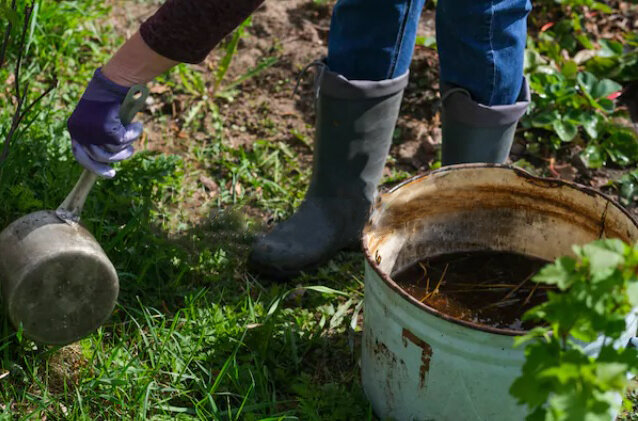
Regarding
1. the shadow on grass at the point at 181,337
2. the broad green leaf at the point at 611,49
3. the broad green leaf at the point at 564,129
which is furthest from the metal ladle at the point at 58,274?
the broad green leaf at the point at 611,49

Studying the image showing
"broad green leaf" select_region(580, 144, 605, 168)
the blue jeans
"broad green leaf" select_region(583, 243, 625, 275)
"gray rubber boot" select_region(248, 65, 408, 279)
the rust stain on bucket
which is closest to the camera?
"broad green leaf" select_region(583, 243, 625, 275)

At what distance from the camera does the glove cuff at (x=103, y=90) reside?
79.7 inches

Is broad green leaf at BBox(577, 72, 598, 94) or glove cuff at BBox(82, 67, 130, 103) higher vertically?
glove cuff at BBox(82, 67, 130, 103)

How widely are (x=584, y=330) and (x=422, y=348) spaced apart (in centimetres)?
59

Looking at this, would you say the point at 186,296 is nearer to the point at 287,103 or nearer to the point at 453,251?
the point at 453,251

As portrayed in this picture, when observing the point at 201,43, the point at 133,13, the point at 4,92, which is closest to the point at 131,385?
the point at 201,43

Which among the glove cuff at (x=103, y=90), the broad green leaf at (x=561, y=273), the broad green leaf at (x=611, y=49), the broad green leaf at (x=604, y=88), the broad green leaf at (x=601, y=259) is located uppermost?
the broad green leaf at (x=601, y=259)

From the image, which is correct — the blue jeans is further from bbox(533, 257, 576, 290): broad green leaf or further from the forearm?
A: bbox(533, 257, 576, 290): broad green leaf

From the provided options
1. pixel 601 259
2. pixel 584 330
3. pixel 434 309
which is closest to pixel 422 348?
pixel 434 309

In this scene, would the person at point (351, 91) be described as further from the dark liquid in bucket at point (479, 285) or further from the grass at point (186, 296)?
the dark liquid in bucket at point (479, 285)

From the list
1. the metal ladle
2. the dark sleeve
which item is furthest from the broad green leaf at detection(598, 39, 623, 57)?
the metal ladle

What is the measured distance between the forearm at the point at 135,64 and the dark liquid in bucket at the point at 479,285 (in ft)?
2.99

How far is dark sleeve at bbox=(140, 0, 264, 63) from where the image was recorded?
1.90 metres

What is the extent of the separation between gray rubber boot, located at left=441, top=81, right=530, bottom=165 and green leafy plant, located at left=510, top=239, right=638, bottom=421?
1.17 m
